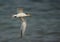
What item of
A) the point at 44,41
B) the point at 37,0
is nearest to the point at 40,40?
the point at 44,41

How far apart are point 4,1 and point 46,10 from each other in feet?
1.32

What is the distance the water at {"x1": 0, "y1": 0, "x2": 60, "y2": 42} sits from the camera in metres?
2.03

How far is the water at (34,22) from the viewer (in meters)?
2.03

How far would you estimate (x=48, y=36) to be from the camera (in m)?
2.07

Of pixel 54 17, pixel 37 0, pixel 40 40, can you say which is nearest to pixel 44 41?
pixel 40 40

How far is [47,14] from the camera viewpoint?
6.93 ft

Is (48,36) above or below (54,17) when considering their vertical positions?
below

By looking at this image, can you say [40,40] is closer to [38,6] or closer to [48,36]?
[48,36]

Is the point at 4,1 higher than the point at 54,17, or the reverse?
the point at 4,1

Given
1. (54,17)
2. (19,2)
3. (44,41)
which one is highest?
(19,2)

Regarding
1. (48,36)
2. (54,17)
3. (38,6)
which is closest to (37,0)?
(38,6)

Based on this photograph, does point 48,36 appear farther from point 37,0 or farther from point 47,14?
point 37,0

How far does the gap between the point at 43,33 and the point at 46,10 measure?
0.73 feet

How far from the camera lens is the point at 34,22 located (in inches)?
82.3
